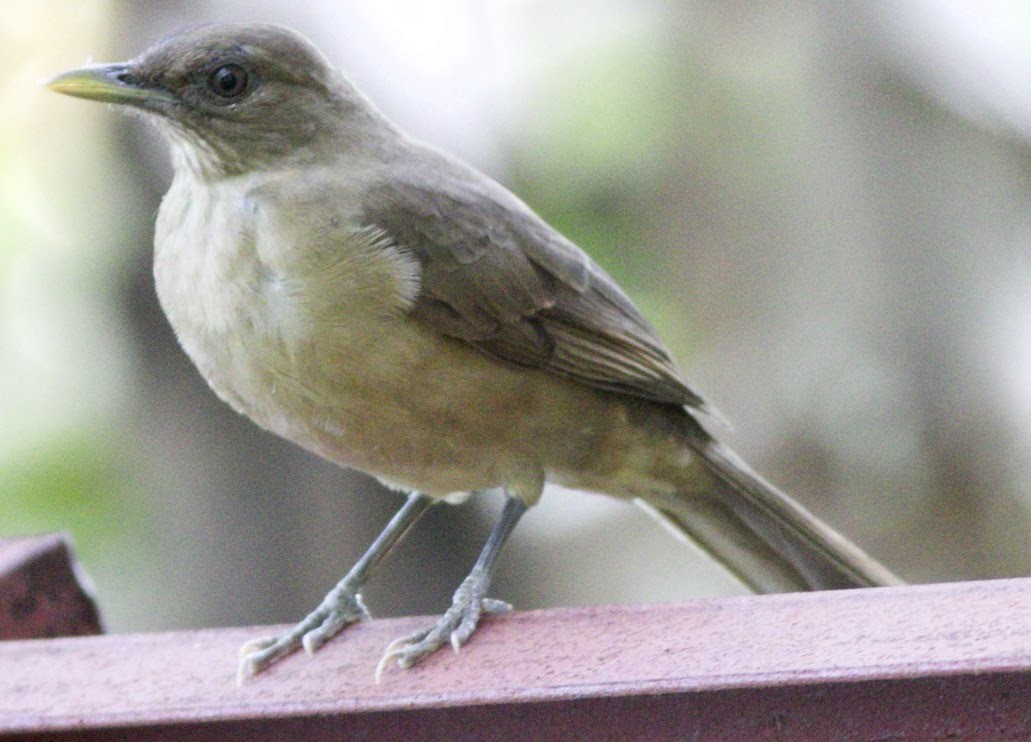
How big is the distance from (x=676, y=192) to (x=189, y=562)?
2.62m

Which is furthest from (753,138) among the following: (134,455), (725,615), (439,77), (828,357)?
(725,615)

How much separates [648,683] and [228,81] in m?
2.08

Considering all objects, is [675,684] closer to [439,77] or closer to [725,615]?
[725,615]

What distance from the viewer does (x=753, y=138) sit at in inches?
257

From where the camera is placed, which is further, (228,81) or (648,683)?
(228,81)

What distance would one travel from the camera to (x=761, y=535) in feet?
13.6

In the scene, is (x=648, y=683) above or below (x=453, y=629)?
above

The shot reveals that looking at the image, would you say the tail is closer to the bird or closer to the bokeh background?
the bird

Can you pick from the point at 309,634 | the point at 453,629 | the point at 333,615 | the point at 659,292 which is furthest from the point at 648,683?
the point at 659,292

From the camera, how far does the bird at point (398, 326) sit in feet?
11.2

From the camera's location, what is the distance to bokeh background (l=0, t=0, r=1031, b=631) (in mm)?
5719

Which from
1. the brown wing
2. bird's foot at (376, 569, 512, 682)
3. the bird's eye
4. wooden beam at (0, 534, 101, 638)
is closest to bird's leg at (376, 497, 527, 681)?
bird's foot at (376, 569, 512, 682)

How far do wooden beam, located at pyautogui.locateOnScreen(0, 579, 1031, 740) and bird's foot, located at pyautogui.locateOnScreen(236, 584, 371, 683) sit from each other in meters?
0.05

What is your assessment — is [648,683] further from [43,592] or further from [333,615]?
[43,592]
